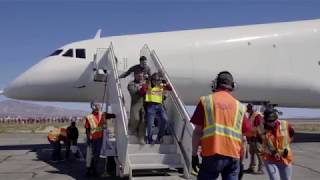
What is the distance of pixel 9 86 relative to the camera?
17062 mm

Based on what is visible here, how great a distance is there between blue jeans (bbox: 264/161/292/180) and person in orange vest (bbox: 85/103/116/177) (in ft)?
17.4

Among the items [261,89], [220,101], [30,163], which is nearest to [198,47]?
[261,89]

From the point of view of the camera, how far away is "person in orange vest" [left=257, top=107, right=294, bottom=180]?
7.13m

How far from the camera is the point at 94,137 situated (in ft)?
38.0

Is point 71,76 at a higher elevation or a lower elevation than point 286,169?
higher

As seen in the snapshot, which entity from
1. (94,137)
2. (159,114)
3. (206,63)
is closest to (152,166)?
A: (159,114)

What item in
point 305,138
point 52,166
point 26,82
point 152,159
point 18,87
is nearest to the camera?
point 152,159

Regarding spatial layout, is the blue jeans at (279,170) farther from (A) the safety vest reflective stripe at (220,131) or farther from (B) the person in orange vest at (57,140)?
(B) the person in orange vest at (57,140)

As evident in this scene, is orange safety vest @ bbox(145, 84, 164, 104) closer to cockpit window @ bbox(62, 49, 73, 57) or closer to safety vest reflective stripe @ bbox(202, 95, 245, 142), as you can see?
safety vest reflective stripe @ bbox(202, 95, 245, 142)

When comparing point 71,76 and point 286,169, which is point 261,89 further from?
point 286,169

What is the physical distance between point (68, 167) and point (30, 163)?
1.46 m

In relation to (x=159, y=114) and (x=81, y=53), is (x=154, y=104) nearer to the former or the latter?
(x=159, y=114)

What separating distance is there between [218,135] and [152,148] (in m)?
5.31

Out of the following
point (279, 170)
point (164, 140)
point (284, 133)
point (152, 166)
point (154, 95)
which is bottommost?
point (152, 166)
